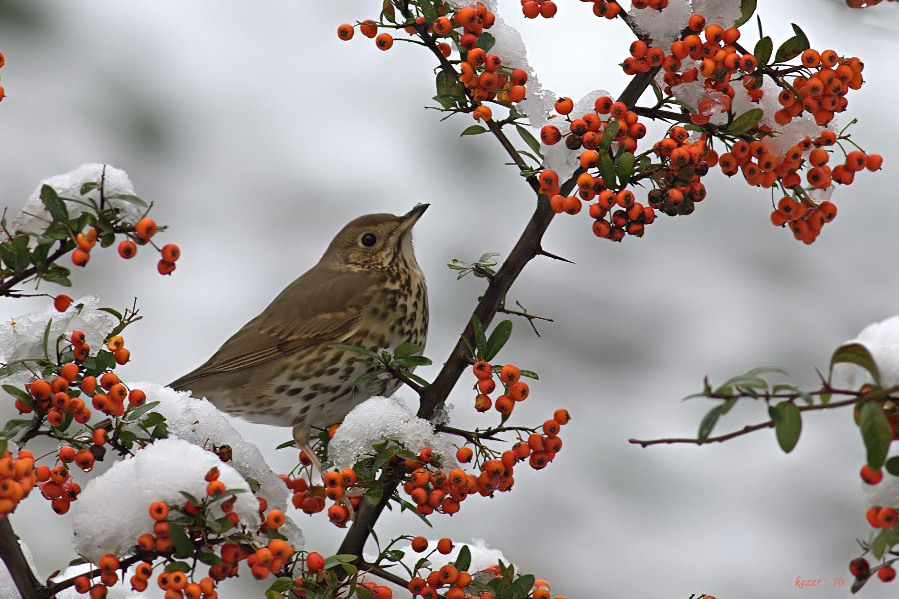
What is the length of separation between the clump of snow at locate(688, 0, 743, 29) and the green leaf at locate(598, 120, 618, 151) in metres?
0.30

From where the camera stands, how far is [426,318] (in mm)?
2877

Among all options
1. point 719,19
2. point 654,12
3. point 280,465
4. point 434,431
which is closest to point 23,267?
point 434,431

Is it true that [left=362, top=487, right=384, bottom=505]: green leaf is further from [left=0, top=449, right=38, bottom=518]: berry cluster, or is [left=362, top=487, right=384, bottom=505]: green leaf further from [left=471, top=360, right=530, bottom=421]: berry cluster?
[left=0, top=449, right=38, bottom=518]: berry cluster

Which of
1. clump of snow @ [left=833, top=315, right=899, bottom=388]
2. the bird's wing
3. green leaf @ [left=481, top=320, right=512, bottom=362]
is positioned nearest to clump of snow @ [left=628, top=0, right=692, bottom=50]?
green leaf @ [left=481, top=320, right=512, bottom=362]

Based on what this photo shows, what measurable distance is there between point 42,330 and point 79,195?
0.96 feet

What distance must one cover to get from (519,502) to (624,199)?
2.54 m

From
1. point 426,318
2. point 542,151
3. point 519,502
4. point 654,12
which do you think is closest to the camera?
point 654,12

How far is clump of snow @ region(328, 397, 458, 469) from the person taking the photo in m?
1.66

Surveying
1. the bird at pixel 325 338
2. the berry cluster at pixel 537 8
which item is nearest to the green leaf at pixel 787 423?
the berry cluster at pixel 537 8

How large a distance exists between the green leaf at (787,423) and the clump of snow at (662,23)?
776 millimetres

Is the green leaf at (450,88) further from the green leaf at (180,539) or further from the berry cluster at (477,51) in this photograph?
the green leaf at (180,539)

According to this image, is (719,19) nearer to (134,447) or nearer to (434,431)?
(434,431)

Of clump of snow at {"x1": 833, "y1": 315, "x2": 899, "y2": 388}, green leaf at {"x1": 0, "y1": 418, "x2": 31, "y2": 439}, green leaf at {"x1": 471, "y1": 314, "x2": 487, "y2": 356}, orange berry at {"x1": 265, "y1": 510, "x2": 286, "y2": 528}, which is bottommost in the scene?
green leaf at {"x1": 0, "y1": 418, "x2": 31, "y2": 439}

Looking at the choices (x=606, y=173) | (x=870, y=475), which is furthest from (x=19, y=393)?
(x=870, y=475)
